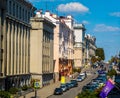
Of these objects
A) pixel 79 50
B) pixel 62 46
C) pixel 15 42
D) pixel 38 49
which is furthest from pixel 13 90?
pixel 79 50

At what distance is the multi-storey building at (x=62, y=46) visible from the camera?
123 metres

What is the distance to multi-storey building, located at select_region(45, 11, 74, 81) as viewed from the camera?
122750 mm

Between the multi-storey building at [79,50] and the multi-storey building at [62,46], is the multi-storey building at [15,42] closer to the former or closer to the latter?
the multi-storey building at [62,46]

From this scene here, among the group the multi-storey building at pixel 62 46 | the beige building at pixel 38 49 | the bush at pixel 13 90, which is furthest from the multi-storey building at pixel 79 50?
Result: the bush at pixel 13 90

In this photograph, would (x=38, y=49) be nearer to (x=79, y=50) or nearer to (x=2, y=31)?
(x=2, y=31)

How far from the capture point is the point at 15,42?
8519cm

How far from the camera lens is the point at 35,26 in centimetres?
10019

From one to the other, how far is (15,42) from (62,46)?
148ft

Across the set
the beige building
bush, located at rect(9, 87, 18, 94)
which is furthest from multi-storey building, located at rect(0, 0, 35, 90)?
the beige building

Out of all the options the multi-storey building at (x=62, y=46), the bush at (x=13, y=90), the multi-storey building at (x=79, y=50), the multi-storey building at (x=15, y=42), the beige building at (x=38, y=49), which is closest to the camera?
the multi-storey building at (x=15, y=42)

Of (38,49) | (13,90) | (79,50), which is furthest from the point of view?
(79,50)

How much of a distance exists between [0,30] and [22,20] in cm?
1673

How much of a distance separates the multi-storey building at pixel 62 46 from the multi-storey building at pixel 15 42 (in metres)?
25.4

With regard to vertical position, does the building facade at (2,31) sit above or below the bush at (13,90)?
above
